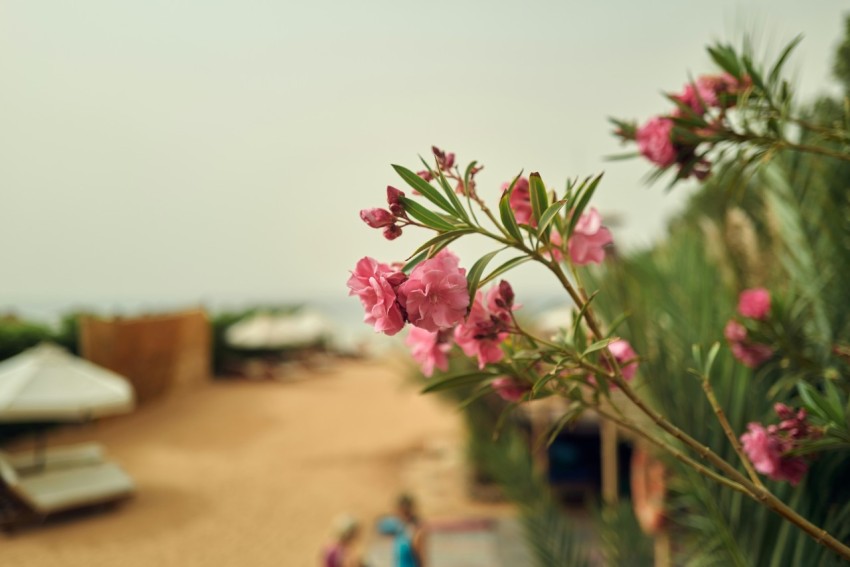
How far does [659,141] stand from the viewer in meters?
1.16

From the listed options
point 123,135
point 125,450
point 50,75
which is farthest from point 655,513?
point 123,135

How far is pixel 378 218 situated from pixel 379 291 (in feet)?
0.33

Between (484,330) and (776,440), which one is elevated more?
(484,330)

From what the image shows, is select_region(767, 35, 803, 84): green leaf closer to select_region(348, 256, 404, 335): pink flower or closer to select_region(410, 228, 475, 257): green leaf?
select_region(410, 228, 475, 257): green leaf

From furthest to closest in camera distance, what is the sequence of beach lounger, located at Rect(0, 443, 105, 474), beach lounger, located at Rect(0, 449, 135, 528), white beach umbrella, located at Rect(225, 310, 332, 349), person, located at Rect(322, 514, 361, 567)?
white beach umbrella, located at Rect(225, 310, 332, 349) → beach lounger, located at Rect(0, 443, 105, 474) → beach lounger, located at Rect(0, 449, 135, 528) → person, located at Rect(322, 514, 361, 567)

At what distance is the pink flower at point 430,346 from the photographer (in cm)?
92

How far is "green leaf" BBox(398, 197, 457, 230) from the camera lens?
0.68 metres

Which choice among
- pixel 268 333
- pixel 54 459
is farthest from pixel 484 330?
pixel 268 333

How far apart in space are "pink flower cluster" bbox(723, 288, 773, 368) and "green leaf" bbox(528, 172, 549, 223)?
100cm

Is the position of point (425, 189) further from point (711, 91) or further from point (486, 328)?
point (711, 91)

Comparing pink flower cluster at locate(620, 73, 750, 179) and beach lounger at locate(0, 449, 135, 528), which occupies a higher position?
pink flower cluster at locate(620, 73, 750, 179)

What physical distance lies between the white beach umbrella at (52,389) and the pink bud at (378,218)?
7487 millimetres

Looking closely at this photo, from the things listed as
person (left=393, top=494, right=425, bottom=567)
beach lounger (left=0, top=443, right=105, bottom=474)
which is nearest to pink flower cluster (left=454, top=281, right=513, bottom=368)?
person (left=393, top=494, right=425, bottom=567)

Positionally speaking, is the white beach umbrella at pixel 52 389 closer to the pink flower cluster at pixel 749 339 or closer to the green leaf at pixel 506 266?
the pink flower cluster at pixel 749 339
